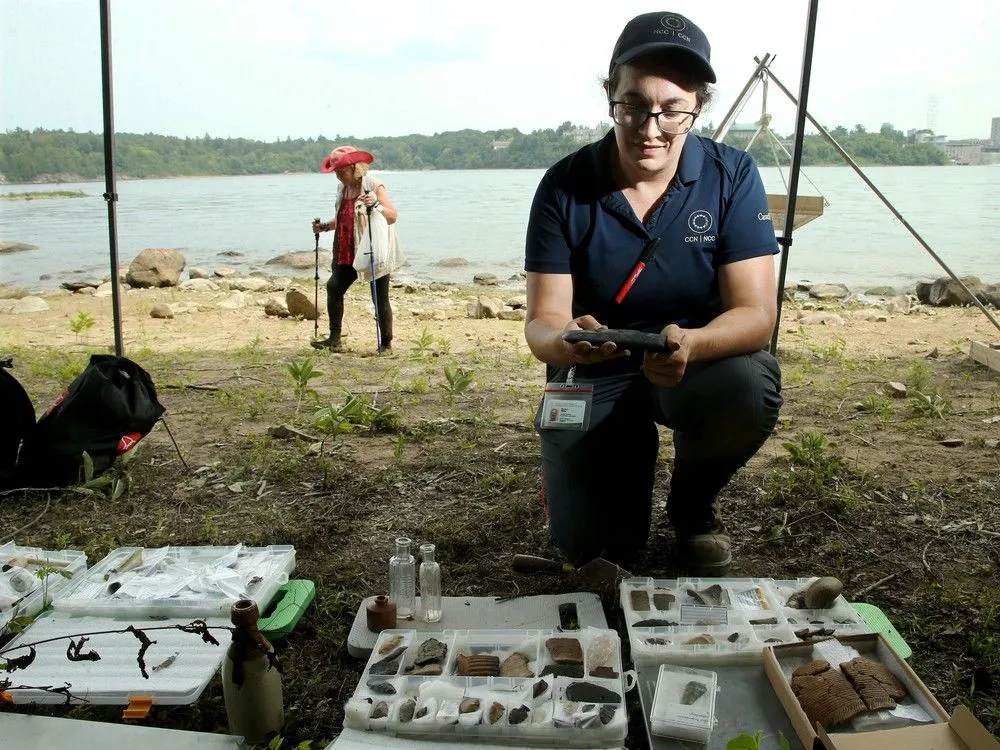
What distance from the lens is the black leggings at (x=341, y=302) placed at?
633 cm

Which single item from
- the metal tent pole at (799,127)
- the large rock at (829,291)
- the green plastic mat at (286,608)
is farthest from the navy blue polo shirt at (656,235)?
the large rock at (829,291)

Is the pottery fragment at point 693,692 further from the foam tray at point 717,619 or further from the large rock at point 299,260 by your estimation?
the large rock at point 299,260

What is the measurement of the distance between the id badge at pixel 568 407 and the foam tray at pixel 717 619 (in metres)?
0.47

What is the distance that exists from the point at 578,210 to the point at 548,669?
128cm

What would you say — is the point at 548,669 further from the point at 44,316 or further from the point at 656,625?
the point at 44,316

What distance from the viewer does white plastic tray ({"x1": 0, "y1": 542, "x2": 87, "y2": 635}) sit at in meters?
2.29

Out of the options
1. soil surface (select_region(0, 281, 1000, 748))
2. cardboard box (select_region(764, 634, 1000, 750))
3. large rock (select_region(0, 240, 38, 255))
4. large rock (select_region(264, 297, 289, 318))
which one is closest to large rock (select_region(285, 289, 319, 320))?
large rock (select_region(264, 297, 289, 318))

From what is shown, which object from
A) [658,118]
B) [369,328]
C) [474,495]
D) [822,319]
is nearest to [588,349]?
[658,118]

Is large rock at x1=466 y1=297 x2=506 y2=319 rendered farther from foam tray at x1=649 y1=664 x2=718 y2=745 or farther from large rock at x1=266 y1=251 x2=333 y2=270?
large rock at x1=266 y1=251 x2=333 y2=270

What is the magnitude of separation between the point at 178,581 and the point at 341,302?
419cm

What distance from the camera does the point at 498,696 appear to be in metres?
1.85

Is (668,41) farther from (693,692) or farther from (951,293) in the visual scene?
(951,293)

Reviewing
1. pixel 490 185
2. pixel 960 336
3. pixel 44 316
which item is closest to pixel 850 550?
pixel 960 336

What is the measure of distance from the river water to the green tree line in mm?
670
